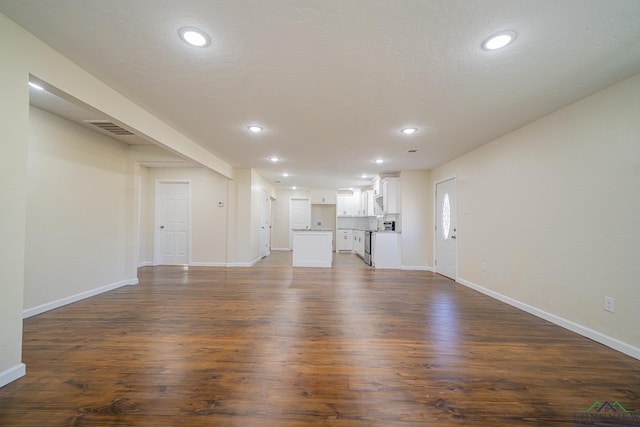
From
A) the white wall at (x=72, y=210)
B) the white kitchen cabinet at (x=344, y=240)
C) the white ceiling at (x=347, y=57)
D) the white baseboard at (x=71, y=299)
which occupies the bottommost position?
the white baseboard at (x=71, y=299)

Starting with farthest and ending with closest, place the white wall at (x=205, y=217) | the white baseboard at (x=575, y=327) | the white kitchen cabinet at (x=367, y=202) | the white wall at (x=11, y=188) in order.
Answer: the white kitchen cabinet at (x=367, y=202), the white wall at (x=205, y=217), the white baseboard at (x=575, y=327), the white wall at (x=11, y=188)

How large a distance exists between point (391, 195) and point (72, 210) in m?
6.22

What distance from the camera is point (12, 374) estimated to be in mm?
1773

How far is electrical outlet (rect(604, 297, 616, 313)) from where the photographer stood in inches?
93.7

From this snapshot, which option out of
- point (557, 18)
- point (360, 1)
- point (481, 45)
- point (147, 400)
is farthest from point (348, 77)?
point (147, 400)

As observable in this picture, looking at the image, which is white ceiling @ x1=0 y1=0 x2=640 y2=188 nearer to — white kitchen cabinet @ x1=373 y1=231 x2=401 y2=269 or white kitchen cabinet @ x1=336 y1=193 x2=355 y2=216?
white kitchen cabinet @ x1=373 y1=231 x2=401 y2=269

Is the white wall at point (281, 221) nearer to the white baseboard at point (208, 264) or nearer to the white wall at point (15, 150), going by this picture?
the white baseboard at point (208, 264)

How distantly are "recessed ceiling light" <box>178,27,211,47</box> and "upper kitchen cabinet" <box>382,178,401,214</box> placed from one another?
215 inches

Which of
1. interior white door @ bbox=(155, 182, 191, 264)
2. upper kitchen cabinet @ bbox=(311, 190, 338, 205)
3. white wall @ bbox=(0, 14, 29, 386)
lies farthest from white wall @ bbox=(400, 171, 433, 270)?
white wall @ bbox=(0, 14, 29, 386)

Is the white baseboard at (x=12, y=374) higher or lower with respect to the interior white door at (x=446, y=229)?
lower

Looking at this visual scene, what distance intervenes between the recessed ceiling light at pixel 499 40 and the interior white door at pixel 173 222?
21.6 ft

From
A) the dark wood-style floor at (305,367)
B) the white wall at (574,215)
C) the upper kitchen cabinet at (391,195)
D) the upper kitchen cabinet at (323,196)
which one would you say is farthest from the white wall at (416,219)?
the upper kitchen cabinet at (323,196)

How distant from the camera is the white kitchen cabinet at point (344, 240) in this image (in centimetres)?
998

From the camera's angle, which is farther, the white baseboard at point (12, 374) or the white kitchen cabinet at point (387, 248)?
the white kitchen cabinet at point (387, 248)
